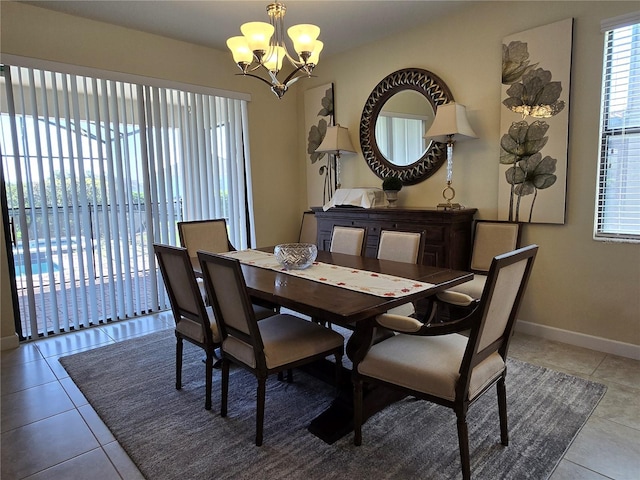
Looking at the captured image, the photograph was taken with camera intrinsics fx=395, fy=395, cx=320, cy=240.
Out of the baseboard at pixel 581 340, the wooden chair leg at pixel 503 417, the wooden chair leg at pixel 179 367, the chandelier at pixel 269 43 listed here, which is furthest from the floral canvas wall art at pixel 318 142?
the wooden chair leg at pixel 503 417

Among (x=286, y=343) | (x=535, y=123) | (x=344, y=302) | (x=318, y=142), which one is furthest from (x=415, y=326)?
(x=318, y=142)

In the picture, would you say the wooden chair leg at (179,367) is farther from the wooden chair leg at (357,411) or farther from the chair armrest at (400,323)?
the chair armrest at (400,323)

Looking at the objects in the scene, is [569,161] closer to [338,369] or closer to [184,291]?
[338,369]

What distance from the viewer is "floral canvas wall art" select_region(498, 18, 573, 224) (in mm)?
2951

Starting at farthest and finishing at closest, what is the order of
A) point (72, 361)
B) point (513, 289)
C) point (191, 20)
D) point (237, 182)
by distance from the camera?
point (237, 182)
point (191, 20)
point (72, 361)
point (513, 289)

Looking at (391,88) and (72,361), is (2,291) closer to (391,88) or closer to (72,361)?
(72,361)

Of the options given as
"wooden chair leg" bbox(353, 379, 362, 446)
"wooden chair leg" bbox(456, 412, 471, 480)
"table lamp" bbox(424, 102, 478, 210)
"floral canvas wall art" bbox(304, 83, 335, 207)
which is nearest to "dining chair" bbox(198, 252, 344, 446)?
"wooden chair leg" bbox(353, 379, 362, 446)

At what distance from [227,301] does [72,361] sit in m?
A: 1.81

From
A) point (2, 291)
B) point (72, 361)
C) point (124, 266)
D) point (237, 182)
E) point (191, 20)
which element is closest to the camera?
point (72, 361)

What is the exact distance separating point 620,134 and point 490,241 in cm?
115

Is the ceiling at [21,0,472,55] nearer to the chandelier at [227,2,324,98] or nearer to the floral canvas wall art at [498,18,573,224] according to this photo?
the floral canvas wall art at [498,18,573,224]

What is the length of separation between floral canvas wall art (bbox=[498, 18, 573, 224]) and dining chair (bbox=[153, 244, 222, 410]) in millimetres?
2551

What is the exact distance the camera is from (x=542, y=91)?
3.04 metres

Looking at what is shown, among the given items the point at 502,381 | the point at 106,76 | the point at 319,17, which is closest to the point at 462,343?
the point at 502,381
